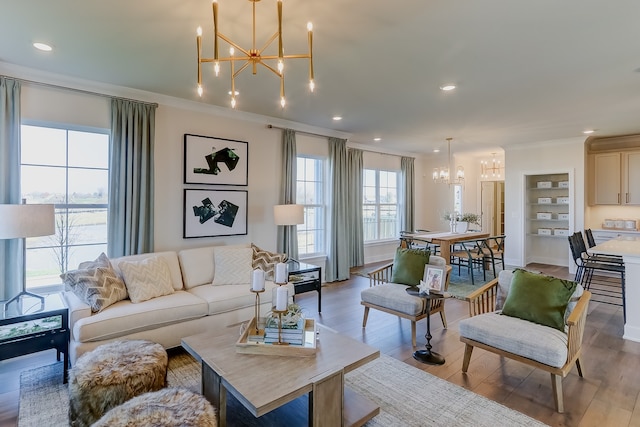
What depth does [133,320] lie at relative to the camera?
2799 millimetres

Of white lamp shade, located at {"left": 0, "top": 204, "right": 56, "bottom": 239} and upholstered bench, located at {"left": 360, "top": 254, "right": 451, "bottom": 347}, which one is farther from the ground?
white lamp shade, located at {"left": 0, "top": 204, "right": 56, "bottom": 239}

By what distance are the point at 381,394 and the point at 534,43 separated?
3.03 m

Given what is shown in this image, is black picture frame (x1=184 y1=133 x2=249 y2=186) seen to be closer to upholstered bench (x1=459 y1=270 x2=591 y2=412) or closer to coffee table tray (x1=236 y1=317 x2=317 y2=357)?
coffee table tray (x1=236 y1=317 x2=317 y2=357)

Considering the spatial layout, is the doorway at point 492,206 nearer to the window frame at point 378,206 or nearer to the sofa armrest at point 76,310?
the window frame at point 378,206

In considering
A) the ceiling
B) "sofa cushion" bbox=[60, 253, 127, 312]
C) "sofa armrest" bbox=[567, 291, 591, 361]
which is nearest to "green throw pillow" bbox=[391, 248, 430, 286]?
"sofa armrest" bbox=[567, 291, 591, 361]

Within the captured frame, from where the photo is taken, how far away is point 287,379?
1.82 metres

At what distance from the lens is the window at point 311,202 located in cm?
577

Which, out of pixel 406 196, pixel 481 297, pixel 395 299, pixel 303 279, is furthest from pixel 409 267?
pixel 406 196

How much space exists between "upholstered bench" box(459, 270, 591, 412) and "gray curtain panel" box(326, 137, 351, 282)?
3.32 metres

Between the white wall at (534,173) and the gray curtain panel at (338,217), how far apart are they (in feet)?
12.9

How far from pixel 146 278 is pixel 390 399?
2.48 metres

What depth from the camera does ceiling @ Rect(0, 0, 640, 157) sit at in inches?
88.3

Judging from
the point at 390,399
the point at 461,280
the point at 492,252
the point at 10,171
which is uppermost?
the point at 10,171

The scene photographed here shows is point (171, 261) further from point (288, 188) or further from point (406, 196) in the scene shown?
point (406, 196)
